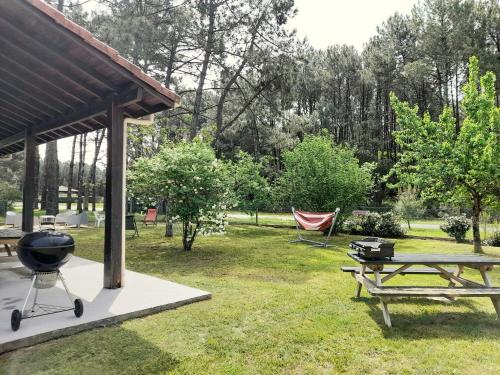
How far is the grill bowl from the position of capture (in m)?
3.36

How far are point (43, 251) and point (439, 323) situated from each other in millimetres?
4265

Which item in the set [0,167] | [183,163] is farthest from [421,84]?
[0,167]

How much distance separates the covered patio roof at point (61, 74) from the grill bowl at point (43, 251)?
1.97 m

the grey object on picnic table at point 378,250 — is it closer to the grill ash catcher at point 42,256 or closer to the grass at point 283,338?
the grass at point 283,338

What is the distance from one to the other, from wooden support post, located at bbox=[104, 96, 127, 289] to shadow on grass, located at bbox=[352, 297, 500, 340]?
3.37 m

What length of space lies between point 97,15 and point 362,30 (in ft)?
81.9

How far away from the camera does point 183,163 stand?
27.6 feet

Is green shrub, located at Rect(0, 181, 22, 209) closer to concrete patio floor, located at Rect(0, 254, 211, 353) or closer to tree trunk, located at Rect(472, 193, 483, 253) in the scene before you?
concrete patio floor, located at Rect(0, 254, 211, 353)

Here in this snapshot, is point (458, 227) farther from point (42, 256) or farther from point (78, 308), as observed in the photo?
point (42, 256)

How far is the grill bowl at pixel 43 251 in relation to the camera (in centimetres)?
336

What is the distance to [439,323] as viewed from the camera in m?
3.97

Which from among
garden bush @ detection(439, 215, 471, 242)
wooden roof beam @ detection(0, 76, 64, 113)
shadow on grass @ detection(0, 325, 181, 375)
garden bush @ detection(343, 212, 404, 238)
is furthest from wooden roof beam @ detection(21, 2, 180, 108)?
garden bush @ detection(439, 215, 471, 242)

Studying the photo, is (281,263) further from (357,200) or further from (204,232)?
(357,200)

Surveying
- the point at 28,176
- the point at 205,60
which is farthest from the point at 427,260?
the point at 205,60
